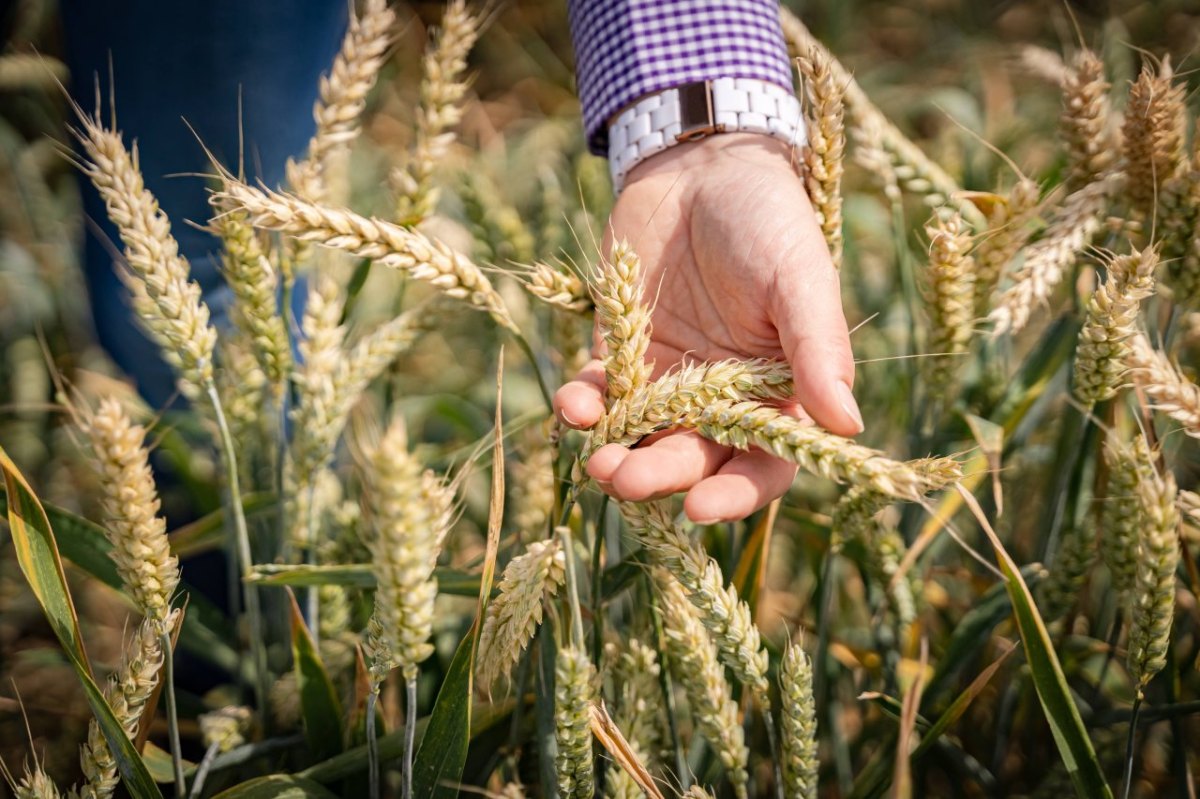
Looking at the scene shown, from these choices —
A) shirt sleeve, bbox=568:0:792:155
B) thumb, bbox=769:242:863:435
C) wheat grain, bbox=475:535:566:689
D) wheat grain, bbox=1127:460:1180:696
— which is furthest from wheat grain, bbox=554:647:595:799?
shirt sleeve, bbox=568:0:792:155

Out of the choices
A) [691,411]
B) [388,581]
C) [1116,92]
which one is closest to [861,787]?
[691,411]

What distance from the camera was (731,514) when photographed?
2.59ft

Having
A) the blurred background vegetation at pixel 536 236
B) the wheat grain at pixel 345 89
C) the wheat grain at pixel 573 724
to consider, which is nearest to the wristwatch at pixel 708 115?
the blurred background vegetation at pixel 536 236

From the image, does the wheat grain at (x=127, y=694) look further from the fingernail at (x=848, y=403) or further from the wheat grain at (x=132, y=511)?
the fingernail at (x=848, y=403)

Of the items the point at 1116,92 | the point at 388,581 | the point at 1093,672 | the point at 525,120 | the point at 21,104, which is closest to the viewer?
the point at 388,581

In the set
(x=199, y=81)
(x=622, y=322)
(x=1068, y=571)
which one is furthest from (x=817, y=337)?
(x=199, y=81)

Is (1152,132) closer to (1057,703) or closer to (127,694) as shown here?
(1057,703)

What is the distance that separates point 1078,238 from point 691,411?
59cm

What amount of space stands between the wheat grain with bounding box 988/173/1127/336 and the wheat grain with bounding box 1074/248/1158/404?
98mm

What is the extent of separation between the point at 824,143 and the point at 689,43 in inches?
13.3

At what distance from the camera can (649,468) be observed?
0.78 metres

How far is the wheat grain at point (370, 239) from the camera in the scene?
81cm

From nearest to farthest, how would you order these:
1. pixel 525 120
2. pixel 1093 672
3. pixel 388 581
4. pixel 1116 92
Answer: pixel 388 581 → pixel 1093 672 → pixel 1116 92 → pixel 525 120

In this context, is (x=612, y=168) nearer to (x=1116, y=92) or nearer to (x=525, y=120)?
(x=1116, y=92)
